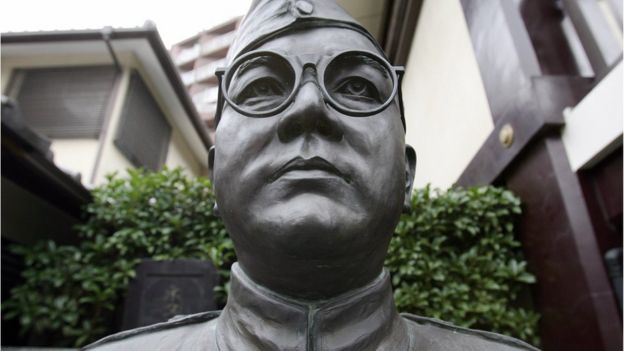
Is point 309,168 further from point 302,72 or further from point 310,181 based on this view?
point 302,72

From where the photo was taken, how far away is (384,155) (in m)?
1.36

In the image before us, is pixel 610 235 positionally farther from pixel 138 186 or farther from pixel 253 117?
pixel 138 186

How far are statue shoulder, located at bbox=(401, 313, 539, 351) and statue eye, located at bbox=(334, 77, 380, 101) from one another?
2.81 ft

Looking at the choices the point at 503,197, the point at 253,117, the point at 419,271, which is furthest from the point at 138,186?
the point at 503,197

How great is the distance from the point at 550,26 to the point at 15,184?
500 cm

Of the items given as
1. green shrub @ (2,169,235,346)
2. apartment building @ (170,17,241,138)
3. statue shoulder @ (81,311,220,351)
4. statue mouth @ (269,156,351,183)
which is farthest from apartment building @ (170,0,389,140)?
statue mouth @ (269,156,351,183)

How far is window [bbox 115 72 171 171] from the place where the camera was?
6.86 meters

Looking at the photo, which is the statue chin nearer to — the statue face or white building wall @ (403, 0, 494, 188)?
the statue face

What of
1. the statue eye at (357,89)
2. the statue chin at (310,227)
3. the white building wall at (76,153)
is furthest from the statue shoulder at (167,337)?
the white building wall at (76,153)

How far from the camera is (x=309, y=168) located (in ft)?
4.07

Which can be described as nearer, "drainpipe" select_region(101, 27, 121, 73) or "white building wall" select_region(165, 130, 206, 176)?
"drainpipe" select_region(101, 27, 121, 73)

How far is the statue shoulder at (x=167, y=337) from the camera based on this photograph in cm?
146

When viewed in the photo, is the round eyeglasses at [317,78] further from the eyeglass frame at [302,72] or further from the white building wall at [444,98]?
the white building wall at [444,98]

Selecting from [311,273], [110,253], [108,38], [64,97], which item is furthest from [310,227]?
[64,97]
